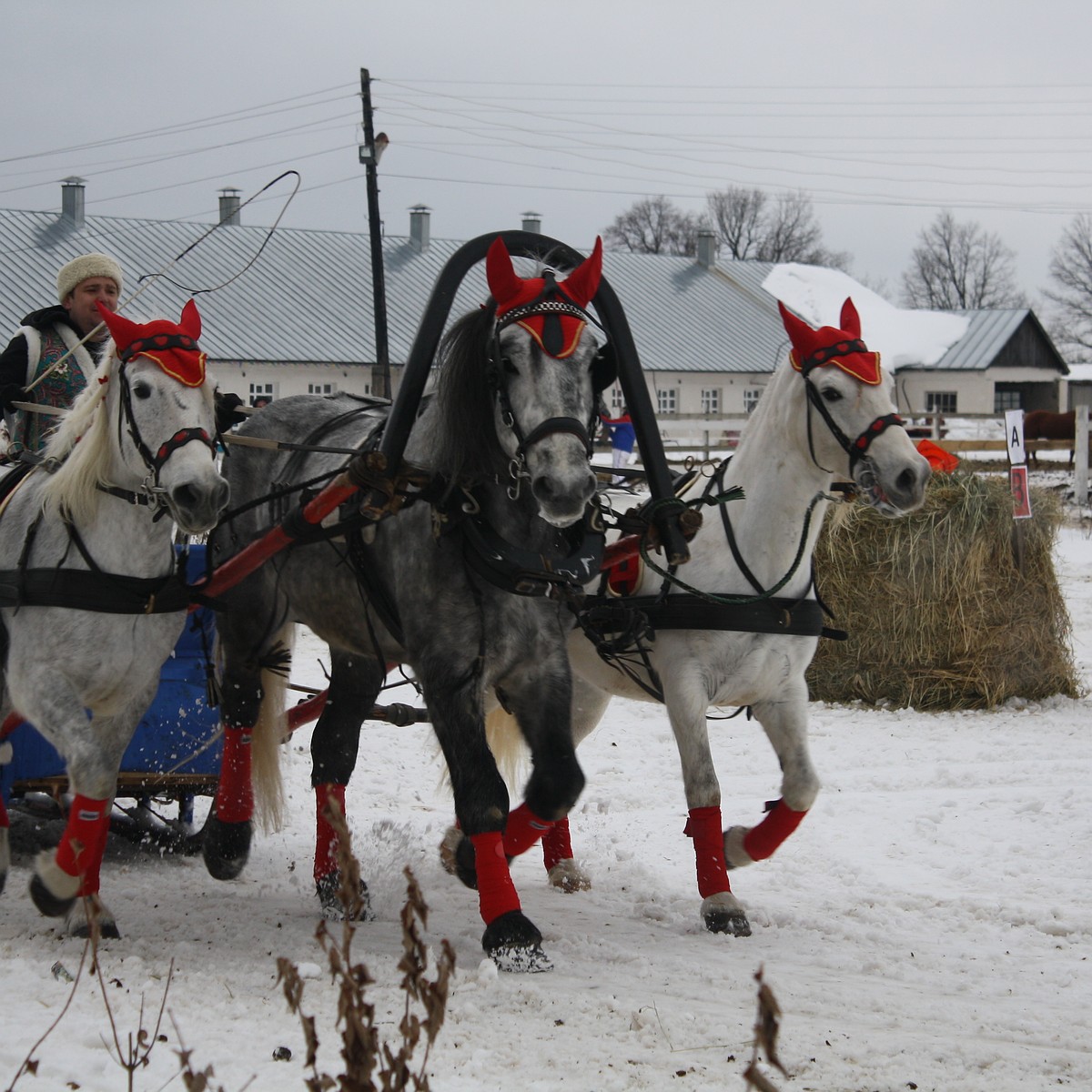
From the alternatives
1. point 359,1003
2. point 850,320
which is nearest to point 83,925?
point 359,1003

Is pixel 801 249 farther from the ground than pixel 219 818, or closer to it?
farther from the ground

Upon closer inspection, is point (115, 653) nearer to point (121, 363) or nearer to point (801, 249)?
point (121, 363)

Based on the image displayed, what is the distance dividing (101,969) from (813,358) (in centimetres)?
299

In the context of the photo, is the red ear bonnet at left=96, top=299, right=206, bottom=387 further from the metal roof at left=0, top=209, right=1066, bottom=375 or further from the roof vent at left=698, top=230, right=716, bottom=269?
the roof vent at left=698, top=230, right=716, bottom=269

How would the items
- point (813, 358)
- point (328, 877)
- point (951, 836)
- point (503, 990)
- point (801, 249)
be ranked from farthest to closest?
point (801, 249)
point (951, 836)
point (328, 877)
point (813, 358)
point (503, 990)

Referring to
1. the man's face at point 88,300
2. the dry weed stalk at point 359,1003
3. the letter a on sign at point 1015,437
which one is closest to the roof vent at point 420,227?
the letter a on sign at point 1015,437

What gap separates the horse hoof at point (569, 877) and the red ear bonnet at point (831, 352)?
216cm

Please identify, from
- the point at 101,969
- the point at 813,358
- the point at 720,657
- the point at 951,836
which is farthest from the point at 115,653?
the point at 951,836

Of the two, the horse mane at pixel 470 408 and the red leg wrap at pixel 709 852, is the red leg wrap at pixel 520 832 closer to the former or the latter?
the red leg wrap at pixel 709 852

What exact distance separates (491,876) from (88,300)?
2.66 metres

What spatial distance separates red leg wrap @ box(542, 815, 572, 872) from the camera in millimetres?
5566

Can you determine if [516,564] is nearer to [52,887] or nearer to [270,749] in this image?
[52,887]

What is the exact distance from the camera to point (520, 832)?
182 inches

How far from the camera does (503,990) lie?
3750 mm
